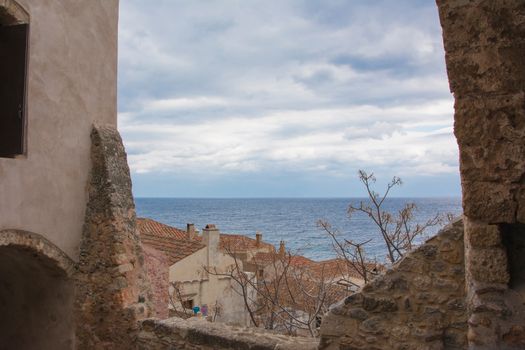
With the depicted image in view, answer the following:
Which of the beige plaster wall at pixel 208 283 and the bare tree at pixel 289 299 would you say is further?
the beige plaster wall at pixel 208 283

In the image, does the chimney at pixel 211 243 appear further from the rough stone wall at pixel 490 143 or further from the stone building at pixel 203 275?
the rough stone wall at pixel 490 143

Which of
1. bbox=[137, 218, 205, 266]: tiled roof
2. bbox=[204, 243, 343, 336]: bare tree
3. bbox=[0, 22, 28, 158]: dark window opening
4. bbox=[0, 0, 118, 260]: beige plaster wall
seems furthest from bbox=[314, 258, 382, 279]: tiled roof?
bbox=[0, 22, 28, 158]: dark window opening

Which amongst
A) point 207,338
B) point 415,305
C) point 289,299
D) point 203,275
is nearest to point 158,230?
point 203,275

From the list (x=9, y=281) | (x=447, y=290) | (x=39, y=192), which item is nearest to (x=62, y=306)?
(x=9, y=281)

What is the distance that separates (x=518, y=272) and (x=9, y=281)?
6613 millimetres

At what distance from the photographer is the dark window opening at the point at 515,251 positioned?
10.1 feet

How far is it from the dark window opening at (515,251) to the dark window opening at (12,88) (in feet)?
16.8

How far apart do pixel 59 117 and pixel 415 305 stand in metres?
4.71

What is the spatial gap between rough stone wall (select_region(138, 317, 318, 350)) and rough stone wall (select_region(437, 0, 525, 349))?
207 centimetres

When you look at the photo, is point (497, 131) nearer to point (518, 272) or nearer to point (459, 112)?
point (459, 112)

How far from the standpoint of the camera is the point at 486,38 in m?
3.05

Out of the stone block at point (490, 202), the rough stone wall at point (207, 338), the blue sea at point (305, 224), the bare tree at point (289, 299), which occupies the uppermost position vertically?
the stone block at point (490, 202)

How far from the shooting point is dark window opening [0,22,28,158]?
584 cm

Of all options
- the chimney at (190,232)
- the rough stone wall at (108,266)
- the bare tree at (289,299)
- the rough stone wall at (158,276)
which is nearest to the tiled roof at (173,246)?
the bare tree at (289,299)
